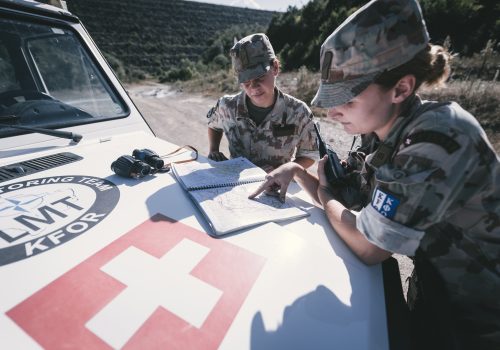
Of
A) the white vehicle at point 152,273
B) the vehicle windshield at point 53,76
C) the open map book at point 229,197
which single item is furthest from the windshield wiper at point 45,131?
the open map book at point 229,197

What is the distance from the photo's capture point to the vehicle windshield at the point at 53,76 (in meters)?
1.48

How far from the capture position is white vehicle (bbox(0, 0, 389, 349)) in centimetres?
54

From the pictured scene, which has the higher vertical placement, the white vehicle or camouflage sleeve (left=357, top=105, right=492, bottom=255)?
camouflage sleeve (left=357, top=105, right=492, bottom=255)

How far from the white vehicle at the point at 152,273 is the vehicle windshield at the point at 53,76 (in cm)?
31

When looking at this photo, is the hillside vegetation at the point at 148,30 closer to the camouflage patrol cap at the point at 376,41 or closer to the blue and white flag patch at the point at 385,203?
the camouflage patrol cap at the point at 376,41

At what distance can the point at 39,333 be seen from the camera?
20.8 inches

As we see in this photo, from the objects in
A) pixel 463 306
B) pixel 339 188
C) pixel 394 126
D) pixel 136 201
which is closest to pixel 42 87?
pixel 136 201

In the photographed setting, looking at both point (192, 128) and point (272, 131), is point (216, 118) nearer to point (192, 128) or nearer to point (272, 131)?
point (272, 131)

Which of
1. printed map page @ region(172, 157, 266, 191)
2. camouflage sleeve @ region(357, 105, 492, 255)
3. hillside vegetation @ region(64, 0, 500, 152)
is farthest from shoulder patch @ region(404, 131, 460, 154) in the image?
hillside vegetation @ region(64, 0, 500, 152)

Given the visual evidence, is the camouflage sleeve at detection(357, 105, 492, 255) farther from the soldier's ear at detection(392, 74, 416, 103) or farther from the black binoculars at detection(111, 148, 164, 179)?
the black binoculars at detection(111, 148, 164, 179)

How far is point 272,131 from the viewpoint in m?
1.89

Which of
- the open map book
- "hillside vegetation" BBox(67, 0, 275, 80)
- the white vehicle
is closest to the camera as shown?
the white vehicle

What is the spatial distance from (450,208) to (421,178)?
145 mm

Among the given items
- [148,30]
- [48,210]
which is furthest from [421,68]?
[148,30]
